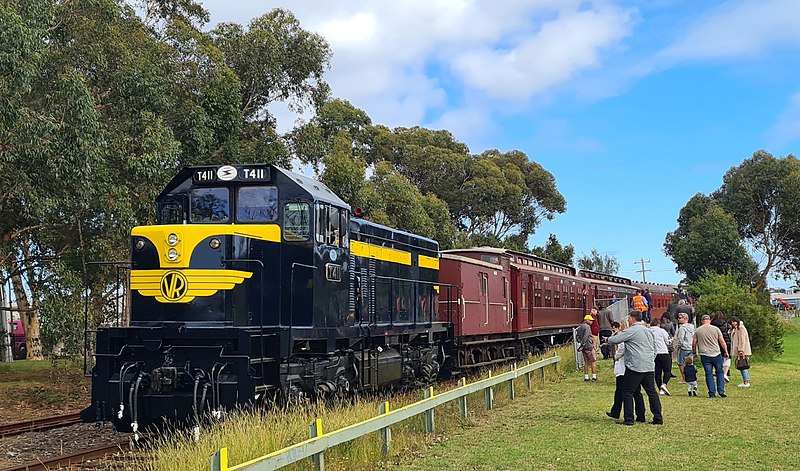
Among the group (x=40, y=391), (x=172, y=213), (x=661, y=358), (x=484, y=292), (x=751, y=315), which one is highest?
(x=172, y=213)

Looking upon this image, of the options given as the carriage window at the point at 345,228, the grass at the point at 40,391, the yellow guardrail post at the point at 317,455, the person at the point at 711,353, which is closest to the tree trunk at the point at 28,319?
the grass at the point at 40,391

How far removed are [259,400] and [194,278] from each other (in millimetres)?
1784

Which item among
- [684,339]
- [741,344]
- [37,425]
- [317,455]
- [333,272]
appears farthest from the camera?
[741,344]

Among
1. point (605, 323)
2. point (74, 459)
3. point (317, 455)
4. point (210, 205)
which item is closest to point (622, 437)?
point (317, 455)

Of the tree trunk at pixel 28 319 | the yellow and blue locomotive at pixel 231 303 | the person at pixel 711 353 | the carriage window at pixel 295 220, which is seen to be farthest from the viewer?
the tree trunk at pixel 28 319

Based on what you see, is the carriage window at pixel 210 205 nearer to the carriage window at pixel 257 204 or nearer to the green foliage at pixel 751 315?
the carriage window at pixel 257 204

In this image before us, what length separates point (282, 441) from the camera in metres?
7.99

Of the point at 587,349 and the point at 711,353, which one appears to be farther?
the point at 587,349

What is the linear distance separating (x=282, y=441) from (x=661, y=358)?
26.9ft

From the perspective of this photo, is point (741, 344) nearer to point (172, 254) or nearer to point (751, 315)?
point (751, 315)

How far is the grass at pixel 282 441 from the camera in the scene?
24.4 feet

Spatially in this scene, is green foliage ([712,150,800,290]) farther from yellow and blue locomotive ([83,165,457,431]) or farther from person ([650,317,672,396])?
yellow and blue locomotive ([83,165,457,431])

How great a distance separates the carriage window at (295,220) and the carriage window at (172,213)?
1490 millimetres

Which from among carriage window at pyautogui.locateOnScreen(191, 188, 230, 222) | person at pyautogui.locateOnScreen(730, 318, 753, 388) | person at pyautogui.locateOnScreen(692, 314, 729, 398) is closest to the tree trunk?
carriage window at pyautogui.locateOnScreen(191, 188, 230, 222)
